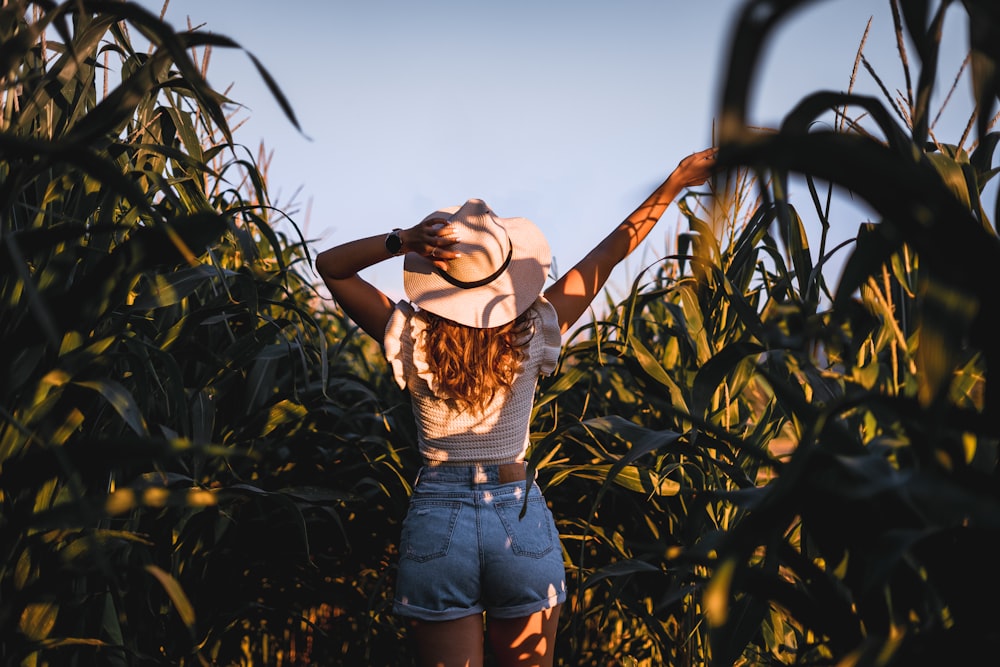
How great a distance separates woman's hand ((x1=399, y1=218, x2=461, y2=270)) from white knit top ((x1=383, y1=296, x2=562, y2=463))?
0.15 meters

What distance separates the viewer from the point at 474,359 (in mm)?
1852

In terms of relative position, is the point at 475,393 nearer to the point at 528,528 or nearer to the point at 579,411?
the point at 528,528

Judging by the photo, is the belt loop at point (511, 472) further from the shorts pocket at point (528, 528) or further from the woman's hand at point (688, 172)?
the woman's hand at point (688, 172)

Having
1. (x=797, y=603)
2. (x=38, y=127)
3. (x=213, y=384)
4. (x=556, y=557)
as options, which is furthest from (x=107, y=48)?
(x=797, y=603)

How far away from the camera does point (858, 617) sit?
38.0 inches

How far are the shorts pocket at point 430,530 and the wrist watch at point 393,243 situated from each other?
1.91 ft

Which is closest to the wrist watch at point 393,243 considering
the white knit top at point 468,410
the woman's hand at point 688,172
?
the white knit top at point 468,410

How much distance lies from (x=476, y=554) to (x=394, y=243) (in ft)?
2.39

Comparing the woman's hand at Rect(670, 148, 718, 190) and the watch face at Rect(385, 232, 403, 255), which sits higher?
the woman's hand at Rect(670, 148, 718, 190)

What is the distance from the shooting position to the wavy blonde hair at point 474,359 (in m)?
1.84

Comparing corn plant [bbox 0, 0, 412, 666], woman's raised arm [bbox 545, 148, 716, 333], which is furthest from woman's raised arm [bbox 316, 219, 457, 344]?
woman's raised arm [bbox 545, 148, 716, 333]

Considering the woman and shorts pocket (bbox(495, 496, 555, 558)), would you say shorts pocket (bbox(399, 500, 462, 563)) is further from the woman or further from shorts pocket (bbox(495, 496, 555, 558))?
shorts pocket (bbox(495, 496, 555, 558))

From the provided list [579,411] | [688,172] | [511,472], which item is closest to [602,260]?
[688,172]

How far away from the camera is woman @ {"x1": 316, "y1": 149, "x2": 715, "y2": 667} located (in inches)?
69.9
